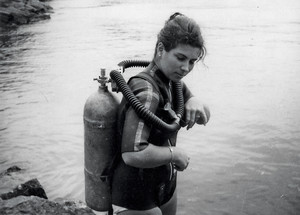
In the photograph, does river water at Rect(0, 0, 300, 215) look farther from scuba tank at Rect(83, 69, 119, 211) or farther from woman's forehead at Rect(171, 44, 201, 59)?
woman's forehead at Rect(171, 44, 201, 59)

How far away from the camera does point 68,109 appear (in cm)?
822

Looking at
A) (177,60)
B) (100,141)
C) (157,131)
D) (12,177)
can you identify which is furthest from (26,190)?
(177,60)

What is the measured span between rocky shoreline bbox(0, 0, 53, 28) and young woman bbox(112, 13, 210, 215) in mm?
21609

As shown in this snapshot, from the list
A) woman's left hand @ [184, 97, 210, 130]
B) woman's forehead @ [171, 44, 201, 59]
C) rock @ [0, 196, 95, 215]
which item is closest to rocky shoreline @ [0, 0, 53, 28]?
rock @ [0, 196, 95, 215]

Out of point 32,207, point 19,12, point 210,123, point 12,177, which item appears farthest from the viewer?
point 19,12

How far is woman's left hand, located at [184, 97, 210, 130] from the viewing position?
2.71 meters

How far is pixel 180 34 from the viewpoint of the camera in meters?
2.41

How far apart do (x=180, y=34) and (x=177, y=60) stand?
0.63 feet

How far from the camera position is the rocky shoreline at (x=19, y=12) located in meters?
22.5

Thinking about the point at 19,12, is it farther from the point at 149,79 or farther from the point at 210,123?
the point at 149,79

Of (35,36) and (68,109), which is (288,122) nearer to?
(68,109)

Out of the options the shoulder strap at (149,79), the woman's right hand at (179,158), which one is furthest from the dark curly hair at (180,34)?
the woman's right hand at (179,158)

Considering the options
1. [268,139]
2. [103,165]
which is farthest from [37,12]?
[103,165]

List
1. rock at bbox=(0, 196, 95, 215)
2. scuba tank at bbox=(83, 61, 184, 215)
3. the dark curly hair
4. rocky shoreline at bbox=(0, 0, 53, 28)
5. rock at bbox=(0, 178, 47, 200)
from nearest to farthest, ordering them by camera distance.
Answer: the dark curly hair
scuba tank at bbox=(83, 61, 184, 215)
rock at bbox=(0, 196, 95, 215)
rock at bbox=(0, 178, 47, 200)
rocky shoreline at bbox=(0, 0, 53, 28)
